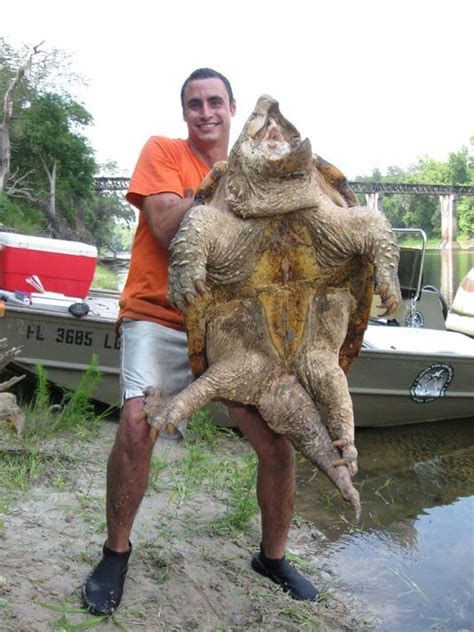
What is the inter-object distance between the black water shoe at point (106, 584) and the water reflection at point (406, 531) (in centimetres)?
139

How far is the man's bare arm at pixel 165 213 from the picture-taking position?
255 cm

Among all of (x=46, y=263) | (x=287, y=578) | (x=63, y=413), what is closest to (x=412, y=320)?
(x=46, y=263)

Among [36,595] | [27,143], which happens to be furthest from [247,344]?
[27,143]

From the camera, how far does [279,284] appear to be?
247cm

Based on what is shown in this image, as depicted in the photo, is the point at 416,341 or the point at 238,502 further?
the point at 416,341

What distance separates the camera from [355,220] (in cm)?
235

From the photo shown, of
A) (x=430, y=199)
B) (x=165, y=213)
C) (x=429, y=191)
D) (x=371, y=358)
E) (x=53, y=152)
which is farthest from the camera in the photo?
(x=430, y=199)

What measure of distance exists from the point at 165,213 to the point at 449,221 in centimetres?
5567

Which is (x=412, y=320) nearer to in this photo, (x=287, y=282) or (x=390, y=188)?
(x=287, y=282)

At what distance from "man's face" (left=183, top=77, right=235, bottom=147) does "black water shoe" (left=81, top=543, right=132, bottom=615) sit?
177cm

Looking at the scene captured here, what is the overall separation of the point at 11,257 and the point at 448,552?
4208 mm

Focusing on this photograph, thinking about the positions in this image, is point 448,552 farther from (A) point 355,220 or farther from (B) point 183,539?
(A) point 355,220

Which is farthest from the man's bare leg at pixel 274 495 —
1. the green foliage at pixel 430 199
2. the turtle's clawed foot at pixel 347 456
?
the green foliage at pixel 430 199

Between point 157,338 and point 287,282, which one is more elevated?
point 287,282
